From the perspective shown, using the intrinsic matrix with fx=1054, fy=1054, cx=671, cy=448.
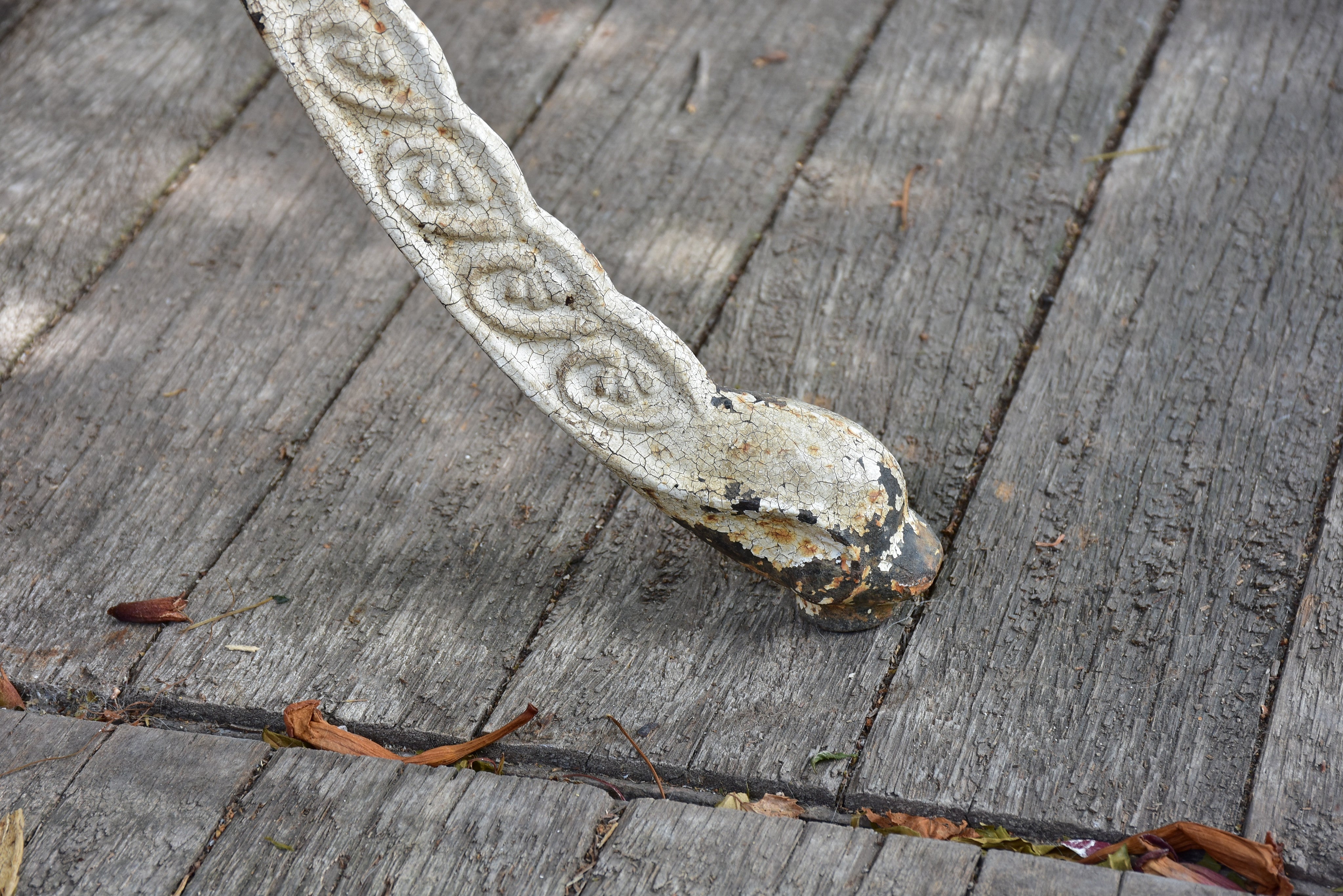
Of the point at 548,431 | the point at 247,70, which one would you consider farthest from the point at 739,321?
the point at 247,70

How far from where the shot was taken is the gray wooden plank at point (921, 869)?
3.81ft

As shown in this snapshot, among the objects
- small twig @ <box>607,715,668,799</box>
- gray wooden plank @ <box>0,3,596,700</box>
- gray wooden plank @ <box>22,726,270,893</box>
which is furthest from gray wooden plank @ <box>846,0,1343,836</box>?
gray wooden plank @ <box>0,3,596,700</box>

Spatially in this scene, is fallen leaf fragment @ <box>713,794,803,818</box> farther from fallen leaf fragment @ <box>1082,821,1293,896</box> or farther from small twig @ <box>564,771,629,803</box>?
fallen leaf fragment @ <box>1082,821,1293,896</box>

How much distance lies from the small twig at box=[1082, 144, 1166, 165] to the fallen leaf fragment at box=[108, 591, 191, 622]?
179cm

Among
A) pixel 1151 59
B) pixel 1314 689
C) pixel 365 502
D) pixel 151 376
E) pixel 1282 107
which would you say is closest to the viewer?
pixel 1314 689

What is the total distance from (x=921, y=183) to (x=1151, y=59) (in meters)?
0.59

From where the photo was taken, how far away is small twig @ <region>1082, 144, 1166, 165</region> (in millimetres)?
2039

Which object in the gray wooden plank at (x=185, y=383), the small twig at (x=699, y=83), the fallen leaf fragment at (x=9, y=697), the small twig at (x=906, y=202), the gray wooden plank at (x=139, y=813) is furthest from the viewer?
the small twig at (x=699, y=83)

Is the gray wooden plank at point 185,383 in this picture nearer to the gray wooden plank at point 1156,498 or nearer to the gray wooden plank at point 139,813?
the gray wooden plank at point 139,813

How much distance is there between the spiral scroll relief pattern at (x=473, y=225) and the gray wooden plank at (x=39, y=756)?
0.73 m

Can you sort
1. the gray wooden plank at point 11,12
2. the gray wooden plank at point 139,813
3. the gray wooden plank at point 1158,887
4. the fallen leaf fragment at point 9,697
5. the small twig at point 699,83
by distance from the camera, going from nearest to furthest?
the gray wooden plank at point 1158,887 < the gray wooden plank at point 139,813 < the fallen leaf fragment at point 9,697 < the small twig at point 699,83 < the gray wooden plank at point 11,12

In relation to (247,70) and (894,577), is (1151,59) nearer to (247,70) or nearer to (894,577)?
(894,577)

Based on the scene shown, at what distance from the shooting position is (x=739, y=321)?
1902mm

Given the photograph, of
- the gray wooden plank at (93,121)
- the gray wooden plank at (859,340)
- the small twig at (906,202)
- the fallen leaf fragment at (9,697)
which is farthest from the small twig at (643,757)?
the gray wooden plank at (93,121)
